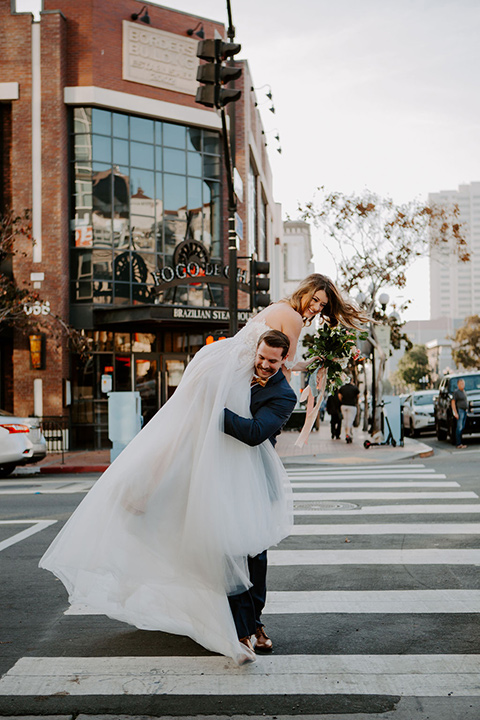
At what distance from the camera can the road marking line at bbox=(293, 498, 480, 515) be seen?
9305mm

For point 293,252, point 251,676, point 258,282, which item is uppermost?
point 293,252

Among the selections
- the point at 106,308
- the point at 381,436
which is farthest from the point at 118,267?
the point at 381,436

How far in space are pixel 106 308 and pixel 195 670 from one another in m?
19.6

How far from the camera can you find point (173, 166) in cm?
2539

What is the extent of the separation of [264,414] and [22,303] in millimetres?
17222

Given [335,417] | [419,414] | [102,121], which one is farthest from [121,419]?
[419,414]

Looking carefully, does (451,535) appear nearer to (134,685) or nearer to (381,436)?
(134,685)

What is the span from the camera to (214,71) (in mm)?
11617

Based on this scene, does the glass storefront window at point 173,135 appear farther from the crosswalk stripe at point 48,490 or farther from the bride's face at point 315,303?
the bride's face at point 315,303

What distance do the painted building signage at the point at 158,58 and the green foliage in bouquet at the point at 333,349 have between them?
2095cm

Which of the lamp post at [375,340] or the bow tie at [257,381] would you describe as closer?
the bow tie at [257,381]

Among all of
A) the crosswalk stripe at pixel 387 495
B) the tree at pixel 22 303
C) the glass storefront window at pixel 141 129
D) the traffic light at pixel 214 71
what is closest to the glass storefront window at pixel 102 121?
the glass storefront window at pixel 141 129

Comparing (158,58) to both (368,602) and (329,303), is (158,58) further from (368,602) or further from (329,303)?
(368,602)

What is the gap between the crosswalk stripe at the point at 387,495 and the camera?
414 inches
